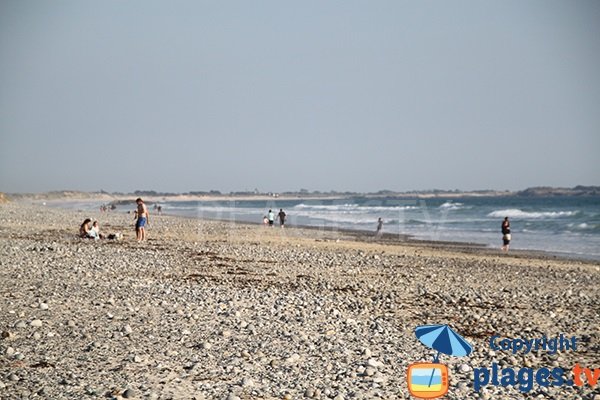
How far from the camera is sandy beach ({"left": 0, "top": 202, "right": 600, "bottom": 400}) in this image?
7.32 metres

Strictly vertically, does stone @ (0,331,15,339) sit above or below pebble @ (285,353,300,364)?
above

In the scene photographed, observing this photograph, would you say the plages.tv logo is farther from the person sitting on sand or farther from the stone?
the person sitting on sand

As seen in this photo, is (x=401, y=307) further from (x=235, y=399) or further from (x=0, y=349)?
(x=0, y=349)

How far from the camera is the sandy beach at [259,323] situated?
24.0 feet

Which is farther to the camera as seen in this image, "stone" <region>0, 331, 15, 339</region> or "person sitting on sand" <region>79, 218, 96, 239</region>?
"person sitting on sand" <region>79, 218, 96, 239</region>

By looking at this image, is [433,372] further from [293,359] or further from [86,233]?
[86,233]

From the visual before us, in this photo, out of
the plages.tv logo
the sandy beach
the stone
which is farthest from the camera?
the stone

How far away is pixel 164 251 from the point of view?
2259 cm

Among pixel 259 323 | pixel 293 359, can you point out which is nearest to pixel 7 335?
pixel 259 323

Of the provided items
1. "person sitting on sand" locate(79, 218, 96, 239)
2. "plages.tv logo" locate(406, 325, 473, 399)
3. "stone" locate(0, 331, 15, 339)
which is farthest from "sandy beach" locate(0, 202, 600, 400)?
"person sitting on sand" locate(79, 218, 96, 239)

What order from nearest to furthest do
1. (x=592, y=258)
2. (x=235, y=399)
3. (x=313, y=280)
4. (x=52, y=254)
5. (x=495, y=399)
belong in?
(x=235, y=399), (x=495, y=399), (x=313, y=280), (x=52, y=254), (x=592, y=258)

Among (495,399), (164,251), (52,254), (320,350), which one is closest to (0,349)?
(320,350)

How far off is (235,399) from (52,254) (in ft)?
48.0

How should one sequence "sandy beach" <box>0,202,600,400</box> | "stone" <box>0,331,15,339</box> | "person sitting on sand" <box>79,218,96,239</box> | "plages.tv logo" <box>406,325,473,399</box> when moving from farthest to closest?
"person sitting on sand" <box>79,218,96,239</box>, "stone" <box>0,331,15,339</box>, "sandy beach" <box>0,202,600,400</box>, "plages.tv logo" <box>406,325,473,399</box>
